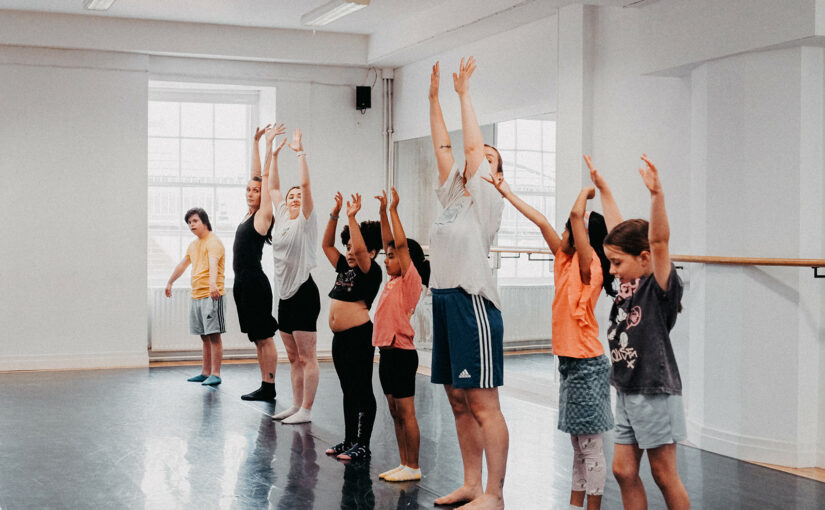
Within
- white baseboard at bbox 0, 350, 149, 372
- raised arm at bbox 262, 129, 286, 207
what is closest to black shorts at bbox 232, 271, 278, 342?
raised arm at bbox 262, 129, 286, 207

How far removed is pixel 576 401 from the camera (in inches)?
129

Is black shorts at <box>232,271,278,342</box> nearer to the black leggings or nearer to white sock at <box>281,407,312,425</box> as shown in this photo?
white sock at <box>281,407,312,425</box>

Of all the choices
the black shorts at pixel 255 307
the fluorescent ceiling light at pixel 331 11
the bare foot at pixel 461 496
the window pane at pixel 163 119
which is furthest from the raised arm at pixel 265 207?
the window pane at pixel 163 119

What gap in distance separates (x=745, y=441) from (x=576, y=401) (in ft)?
6.44

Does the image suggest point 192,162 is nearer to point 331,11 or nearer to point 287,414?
point 331,11

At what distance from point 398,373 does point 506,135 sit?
3484mm

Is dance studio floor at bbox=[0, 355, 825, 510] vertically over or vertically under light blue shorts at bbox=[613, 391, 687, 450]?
under

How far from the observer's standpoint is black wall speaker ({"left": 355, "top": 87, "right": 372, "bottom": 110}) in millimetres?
8797

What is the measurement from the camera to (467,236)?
11.3 ft

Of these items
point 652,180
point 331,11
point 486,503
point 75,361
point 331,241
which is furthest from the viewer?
point 75,361

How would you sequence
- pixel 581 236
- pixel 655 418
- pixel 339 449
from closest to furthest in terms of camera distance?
pixel 655 418 < pixel 581 236 < pixel 339 449

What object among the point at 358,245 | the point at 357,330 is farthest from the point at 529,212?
the point at 357,330

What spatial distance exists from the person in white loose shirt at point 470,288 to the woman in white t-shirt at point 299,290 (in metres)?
1.83

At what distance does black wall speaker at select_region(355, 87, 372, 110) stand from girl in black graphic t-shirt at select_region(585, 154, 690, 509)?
239 inches
